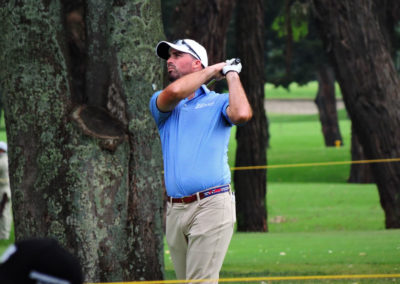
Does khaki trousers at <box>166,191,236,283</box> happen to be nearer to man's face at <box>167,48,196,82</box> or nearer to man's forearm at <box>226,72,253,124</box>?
man's forearm at <box>226,72,253,124</box>

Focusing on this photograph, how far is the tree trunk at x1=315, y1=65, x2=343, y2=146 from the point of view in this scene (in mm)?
41662

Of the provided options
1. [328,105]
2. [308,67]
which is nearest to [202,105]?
[308,67]

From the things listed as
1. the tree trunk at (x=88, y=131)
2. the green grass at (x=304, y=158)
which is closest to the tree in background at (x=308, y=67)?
the green grass at (x=304, y=158)

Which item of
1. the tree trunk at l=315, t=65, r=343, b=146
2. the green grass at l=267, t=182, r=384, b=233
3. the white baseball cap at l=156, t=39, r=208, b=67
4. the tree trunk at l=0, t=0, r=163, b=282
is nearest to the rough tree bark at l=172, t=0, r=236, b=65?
the green grass at l=267, t=182, r=384, b=233

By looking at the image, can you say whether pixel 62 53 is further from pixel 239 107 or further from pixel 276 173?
pixel 276 173

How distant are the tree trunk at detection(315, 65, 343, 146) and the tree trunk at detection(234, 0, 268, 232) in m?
21.6

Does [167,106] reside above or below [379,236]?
above

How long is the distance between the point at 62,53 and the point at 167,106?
2.15 meters

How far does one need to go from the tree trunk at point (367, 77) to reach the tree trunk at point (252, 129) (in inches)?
92.2

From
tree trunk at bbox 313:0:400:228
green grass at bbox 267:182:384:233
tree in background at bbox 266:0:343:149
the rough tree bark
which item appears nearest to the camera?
the rough tree bark

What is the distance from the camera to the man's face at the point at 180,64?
5613 mm

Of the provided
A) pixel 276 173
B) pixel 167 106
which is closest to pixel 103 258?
pixel 167 106

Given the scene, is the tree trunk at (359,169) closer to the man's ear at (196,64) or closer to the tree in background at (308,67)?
the tree in background at (308,67)

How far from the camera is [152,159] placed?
7496mm
